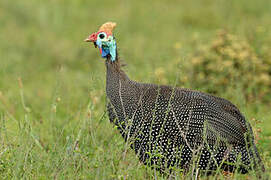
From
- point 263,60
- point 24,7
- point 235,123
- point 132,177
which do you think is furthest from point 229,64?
point 24,7

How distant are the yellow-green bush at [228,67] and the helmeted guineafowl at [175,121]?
5.66ft

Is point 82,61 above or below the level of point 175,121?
above

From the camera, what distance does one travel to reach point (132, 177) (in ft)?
10.1

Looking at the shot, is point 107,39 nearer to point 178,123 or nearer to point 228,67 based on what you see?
A: point 178,123

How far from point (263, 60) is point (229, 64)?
61 cm

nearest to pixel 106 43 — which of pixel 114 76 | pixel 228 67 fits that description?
pixel 114 76

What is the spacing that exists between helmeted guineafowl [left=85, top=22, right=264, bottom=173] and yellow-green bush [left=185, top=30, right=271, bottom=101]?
1.73 metres

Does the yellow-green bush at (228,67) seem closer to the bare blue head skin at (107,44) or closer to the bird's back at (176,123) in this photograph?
the bird's back at (176,123)

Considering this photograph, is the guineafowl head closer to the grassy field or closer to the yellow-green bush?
the grassy field

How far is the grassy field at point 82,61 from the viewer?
312 cm

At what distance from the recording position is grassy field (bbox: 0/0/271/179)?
312cm

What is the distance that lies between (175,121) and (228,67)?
2.16 metres

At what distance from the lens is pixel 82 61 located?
24.0 feet

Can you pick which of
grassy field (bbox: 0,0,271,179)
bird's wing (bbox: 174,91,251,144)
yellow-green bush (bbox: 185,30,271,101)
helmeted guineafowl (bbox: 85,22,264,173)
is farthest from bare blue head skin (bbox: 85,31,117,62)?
yellow-green bush (bbox: 185,30,271,101)
